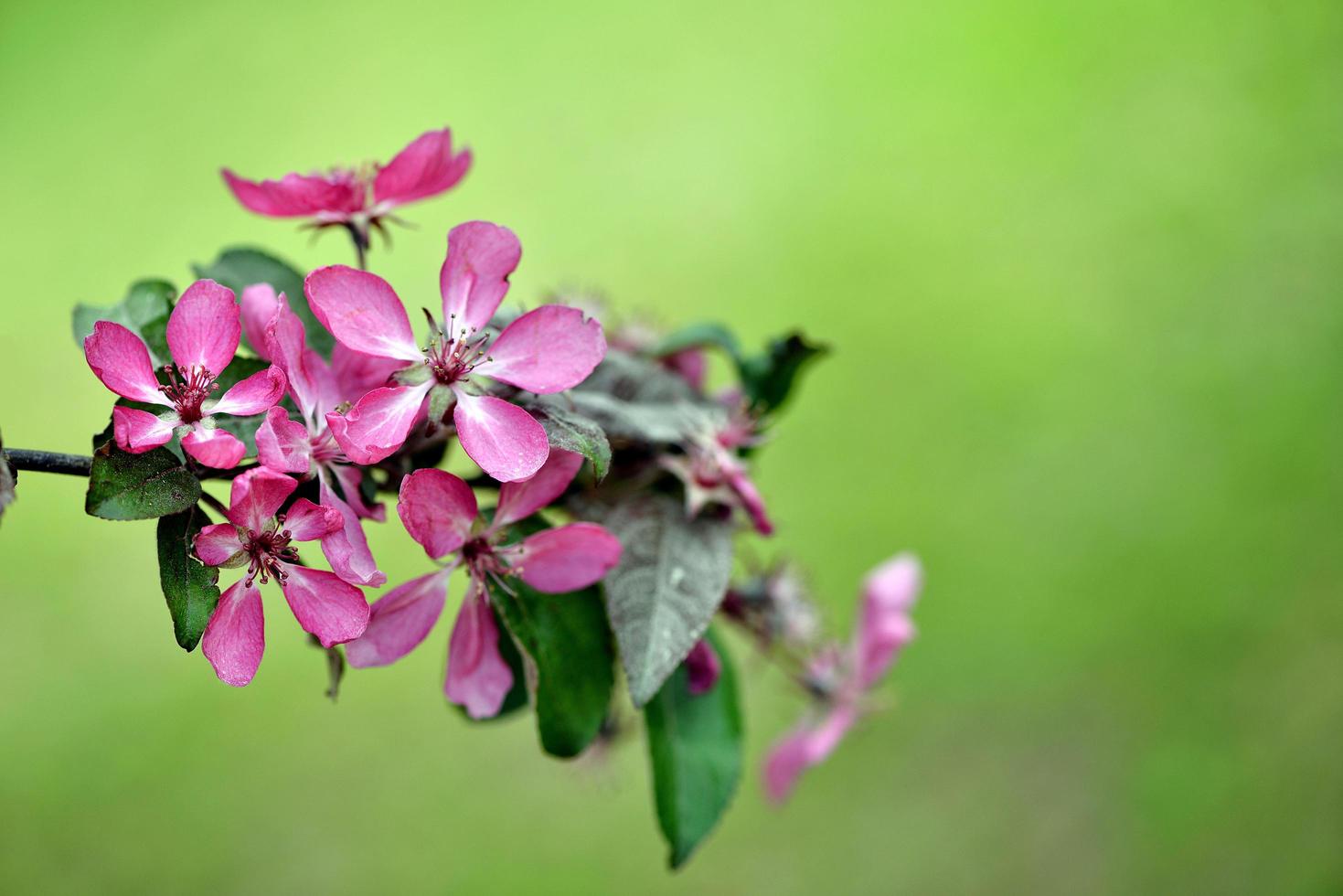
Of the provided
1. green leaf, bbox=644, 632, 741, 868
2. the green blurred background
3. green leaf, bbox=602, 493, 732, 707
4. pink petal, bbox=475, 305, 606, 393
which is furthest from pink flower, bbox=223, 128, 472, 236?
the green blurred background

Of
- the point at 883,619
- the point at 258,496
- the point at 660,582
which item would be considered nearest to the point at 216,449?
the point at 258,496

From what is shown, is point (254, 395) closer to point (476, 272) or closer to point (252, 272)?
point (476, 272)

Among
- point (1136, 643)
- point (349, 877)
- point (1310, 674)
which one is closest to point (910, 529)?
point (1136, 643)

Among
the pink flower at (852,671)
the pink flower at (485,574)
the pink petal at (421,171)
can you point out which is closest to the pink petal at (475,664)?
the pink flower at (485,574)

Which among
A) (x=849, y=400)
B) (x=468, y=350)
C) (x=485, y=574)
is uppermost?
(x=468, y=350)

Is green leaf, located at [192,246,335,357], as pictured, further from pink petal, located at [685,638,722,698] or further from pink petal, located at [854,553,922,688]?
pink petal, located at [854,553,922,688]

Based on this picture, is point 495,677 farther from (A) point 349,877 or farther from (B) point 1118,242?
(B) point 1118,242
